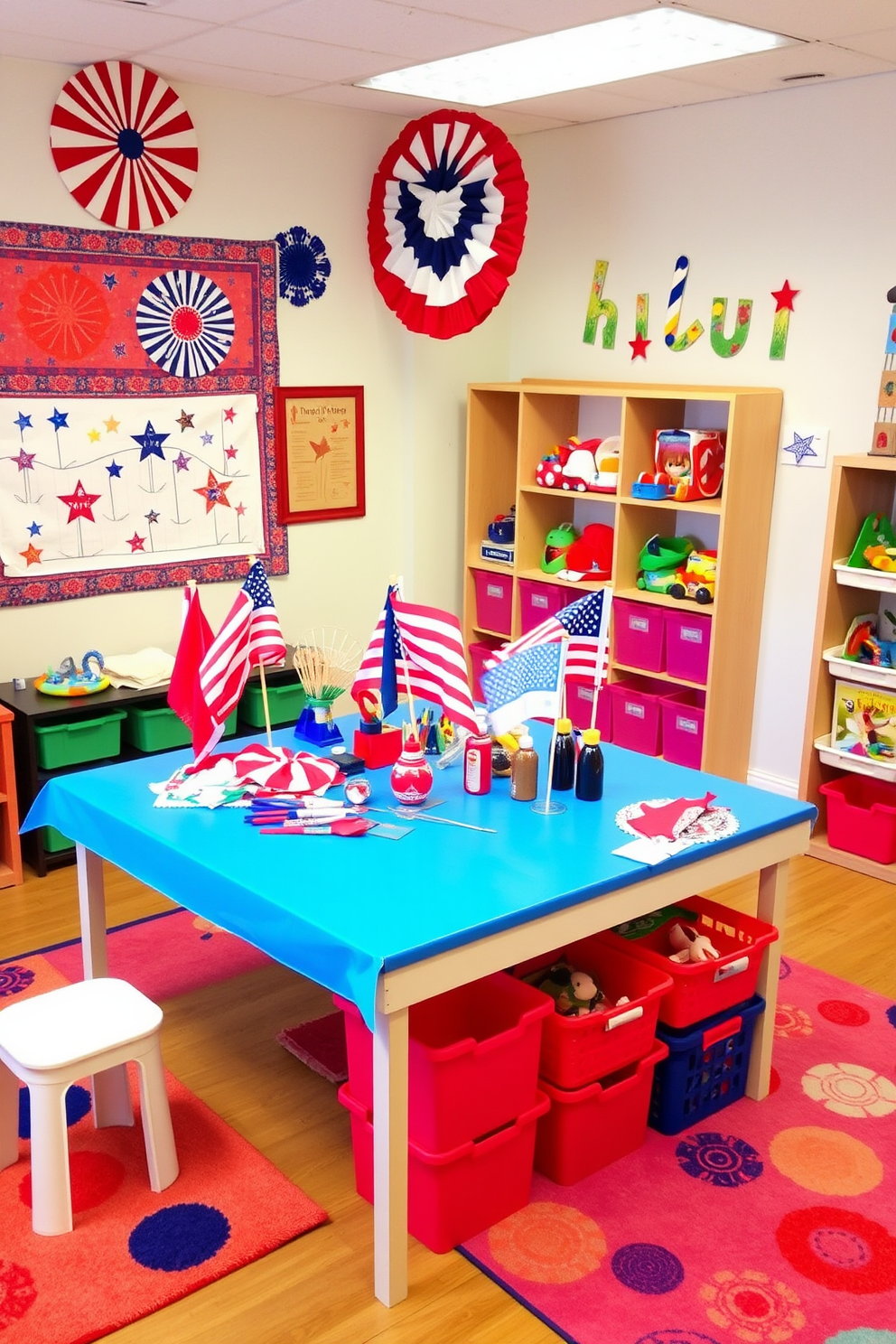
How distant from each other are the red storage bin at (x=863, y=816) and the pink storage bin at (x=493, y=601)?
5.08 feet

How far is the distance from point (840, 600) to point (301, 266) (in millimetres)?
2404

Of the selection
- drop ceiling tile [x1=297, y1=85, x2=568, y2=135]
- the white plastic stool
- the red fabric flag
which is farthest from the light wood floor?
drop ceiling tile [x1=297, y1=85, x2=568, y2=135]

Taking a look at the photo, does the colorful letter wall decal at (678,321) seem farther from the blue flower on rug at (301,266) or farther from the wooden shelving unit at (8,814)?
the wooden shelving unit at (8,814)

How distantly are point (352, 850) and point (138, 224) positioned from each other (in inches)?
110

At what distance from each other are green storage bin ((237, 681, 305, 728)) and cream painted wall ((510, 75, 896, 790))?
1.76 metres

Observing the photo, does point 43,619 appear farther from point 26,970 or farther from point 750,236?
point 750,236

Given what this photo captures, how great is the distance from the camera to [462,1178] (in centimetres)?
234

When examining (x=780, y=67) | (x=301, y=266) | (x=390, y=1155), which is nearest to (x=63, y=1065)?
(x=390, y=1155)

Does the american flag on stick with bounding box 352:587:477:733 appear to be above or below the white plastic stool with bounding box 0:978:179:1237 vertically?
above

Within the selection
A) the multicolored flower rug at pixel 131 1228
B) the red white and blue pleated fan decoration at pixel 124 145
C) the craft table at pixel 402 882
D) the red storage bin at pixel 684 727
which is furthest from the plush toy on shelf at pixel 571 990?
the red white and blue pleated fan decoration at pixel 124 145

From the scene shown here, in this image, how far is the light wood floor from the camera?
218 centimetres

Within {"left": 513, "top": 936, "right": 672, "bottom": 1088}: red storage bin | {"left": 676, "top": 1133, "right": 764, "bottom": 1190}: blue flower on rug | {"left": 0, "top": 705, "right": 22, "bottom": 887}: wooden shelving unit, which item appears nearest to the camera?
{"left": 513, "top": 936, "right": 672, "bottom": 1088}: red storage bin

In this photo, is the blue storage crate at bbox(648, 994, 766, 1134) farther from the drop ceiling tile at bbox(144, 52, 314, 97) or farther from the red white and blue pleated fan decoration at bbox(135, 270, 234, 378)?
the drop ceiling tile at bbox(144, 52, 314, 97)

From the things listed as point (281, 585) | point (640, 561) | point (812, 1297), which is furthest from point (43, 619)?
point (812, 1297)
